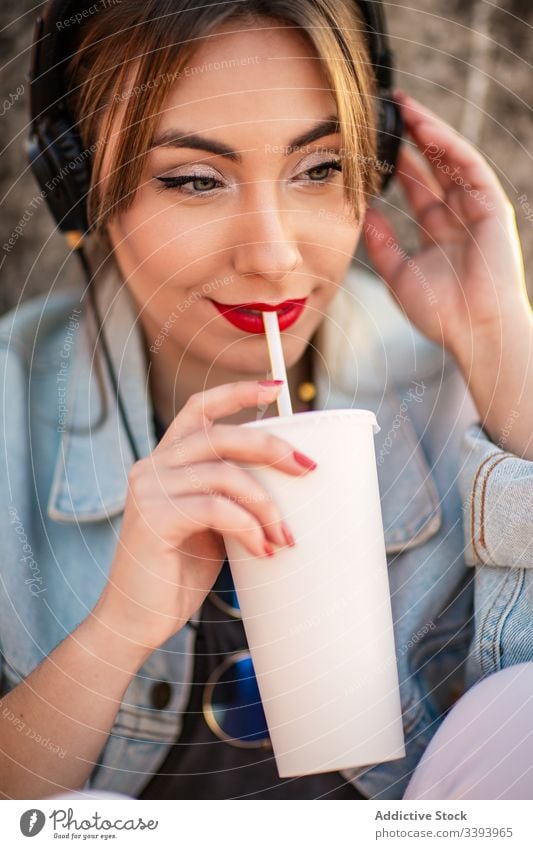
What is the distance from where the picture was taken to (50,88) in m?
0.80

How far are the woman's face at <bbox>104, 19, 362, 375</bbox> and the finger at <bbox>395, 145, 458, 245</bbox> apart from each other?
0.39ft

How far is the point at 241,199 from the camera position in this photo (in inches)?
29.1

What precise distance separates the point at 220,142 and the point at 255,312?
0.15m

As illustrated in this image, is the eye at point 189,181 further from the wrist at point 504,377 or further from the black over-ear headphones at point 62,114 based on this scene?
the wrist at point 504,377

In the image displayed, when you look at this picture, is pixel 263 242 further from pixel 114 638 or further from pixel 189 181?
pixel 114 638

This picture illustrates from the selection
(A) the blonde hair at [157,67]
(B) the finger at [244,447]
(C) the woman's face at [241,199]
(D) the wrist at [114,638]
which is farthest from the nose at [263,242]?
(D) the wrist at [114,638]

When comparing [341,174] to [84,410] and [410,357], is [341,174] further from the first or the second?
[84,410]

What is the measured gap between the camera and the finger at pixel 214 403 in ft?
1.96

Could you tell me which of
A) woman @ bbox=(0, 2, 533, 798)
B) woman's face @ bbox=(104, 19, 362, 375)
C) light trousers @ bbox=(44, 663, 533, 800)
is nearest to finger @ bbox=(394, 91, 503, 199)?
woman @ bbox=(0, 2, 533, 798)

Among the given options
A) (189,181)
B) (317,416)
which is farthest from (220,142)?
(317,416)

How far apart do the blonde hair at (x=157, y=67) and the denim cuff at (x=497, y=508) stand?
11.3 inches

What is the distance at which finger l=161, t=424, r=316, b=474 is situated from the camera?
570 millimetres
